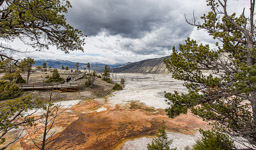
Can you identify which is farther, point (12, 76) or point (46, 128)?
point (46, 128)

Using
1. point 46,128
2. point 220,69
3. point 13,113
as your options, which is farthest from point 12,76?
point 220,69

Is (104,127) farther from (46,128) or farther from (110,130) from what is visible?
(46,128)

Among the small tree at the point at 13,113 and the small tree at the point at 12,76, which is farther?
the small tree at the point at 12,76

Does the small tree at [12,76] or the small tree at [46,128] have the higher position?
the small tree at [12,76]

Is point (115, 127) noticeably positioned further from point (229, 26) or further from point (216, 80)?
point (229, 26)

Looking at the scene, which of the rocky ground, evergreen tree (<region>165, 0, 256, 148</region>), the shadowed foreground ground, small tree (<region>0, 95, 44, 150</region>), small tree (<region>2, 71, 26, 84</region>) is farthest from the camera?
the shadowed foreground ground

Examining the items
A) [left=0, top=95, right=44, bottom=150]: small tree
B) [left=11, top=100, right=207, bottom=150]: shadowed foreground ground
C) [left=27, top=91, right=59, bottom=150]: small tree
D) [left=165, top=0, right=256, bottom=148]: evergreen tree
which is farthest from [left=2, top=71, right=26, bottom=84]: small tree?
[left=165, top=0, right=256, bottom=148]: evergreen tree

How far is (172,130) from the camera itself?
30.6ft

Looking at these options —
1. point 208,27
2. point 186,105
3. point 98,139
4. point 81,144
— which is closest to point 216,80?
point 186,105

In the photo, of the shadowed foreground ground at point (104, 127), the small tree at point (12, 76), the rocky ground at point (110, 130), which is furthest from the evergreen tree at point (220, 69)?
the small tree at point (12, 76)

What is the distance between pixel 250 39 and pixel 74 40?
807cm

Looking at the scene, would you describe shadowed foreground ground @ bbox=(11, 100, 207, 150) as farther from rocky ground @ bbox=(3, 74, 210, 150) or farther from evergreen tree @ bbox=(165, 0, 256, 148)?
evergreen tree @ bbox=(165, 0, 256, 148)

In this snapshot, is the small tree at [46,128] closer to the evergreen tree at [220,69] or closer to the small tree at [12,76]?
the small tree at [12,76]

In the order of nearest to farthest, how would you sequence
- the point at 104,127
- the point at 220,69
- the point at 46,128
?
1. the point at 220,69
2. the point at 46,128
3. the point at 104,127
